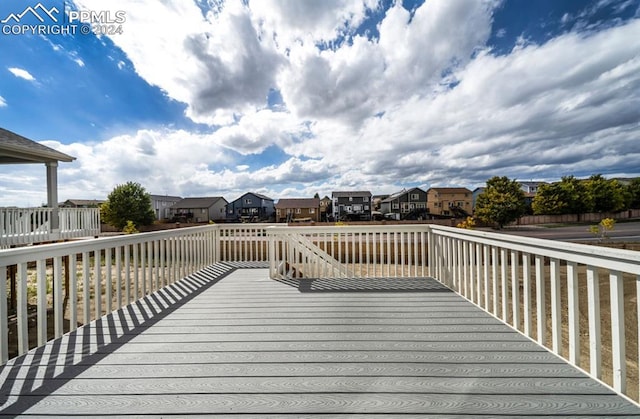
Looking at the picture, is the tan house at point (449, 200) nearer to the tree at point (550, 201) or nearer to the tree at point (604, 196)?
the tree at point (550, 201)

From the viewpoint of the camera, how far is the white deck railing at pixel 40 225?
225 inches

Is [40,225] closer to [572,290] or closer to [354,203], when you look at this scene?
[572,290]

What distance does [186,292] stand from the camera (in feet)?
11.4

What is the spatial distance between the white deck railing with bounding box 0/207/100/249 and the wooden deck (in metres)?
5.74

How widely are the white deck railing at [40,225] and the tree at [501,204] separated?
2518 cm

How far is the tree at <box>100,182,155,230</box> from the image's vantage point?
20.7 m

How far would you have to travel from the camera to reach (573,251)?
5.27 ft

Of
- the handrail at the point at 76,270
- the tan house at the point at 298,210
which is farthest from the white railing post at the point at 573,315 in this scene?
the tan house at the point at 298,210

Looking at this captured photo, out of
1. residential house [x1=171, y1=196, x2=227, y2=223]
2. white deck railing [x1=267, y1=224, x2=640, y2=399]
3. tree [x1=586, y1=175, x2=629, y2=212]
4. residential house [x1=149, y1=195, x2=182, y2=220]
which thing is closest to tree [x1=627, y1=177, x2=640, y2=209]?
tree [x1=586, y1=175, x2=629, y2=212]

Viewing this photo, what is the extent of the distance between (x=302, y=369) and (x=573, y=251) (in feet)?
6.26

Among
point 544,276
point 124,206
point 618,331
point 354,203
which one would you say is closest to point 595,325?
point 618,331

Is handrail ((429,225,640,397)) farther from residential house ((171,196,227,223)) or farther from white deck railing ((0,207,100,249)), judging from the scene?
residential house ((171,196,227,223))

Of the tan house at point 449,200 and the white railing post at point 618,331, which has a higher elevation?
the tan house at point 449,200

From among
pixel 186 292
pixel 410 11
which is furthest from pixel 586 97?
→ pixel 186 292
